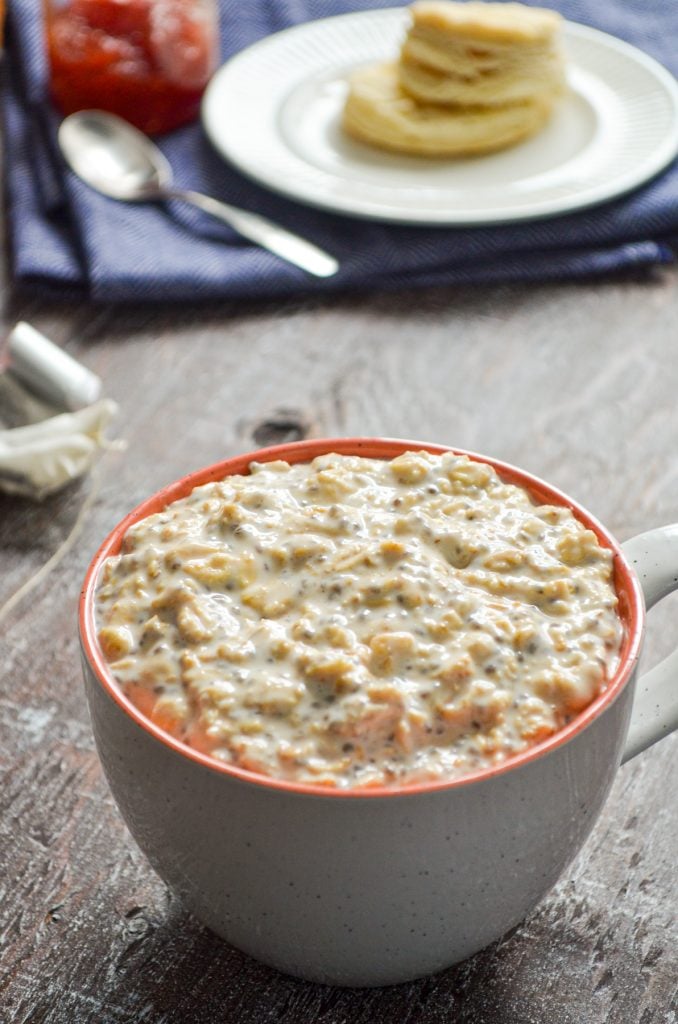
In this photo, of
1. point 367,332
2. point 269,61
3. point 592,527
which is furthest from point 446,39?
point 592,527

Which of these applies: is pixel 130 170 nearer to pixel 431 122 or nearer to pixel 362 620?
pixel 431 122

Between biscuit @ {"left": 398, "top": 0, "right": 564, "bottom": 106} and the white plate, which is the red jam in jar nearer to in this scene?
the white plate

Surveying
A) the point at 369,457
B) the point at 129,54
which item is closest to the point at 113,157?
the point at 129,54

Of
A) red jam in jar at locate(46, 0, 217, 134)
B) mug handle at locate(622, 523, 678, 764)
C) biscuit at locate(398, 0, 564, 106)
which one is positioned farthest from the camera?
red jam in jar at locate(46, 0, 217, 134)

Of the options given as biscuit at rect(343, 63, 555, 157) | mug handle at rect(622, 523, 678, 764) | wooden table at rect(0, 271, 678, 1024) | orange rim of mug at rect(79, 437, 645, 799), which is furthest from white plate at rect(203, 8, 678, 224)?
mug handle at rect(622, 523, 678, 764)

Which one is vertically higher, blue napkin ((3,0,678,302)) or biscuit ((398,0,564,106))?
biscuit ((398,0,564,106))
